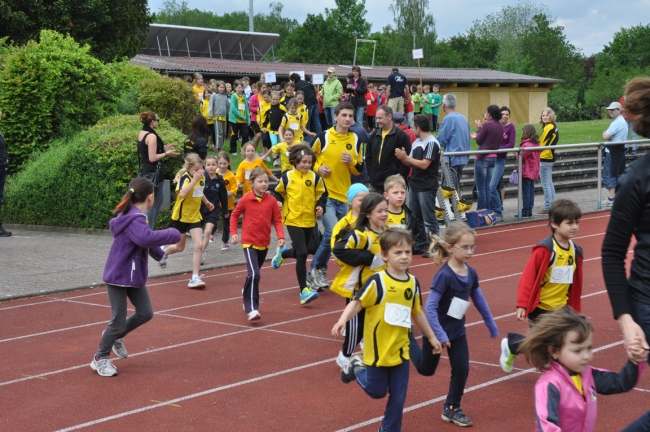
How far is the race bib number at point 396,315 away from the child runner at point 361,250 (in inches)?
54.2

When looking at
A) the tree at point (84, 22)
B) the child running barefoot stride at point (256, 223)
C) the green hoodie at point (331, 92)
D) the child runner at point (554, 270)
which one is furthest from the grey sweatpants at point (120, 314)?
the tree at point (84, 22)

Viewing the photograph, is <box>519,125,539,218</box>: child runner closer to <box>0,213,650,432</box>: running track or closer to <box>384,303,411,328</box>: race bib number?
<box>0,213,650,432</box>: running track

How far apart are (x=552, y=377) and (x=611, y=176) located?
15.1 m

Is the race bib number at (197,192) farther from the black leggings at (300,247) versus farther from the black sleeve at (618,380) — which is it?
the black sleeve at (618,380)

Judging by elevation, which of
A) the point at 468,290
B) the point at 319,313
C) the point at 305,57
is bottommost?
the point at 319,313

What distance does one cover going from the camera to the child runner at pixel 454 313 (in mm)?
5828

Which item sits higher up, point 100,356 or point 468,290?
point 468,290

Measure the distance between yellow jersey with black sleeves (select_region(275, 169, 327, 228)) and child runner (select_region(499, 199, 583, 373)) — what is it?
3.95 meters

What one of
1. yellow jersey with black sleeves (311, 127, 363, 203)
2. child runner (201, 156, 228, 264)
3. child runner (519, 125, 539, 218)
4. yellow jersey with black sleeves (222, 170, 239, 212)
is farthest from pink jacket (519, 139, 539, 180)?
yellow jersey with black sleeves (311, 127, 363, 203)

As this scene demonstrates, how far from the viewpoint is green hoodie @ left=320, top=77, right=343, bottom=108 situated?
23594 millimetres

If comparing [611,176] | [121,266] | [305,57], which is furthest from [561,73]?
[121,266]

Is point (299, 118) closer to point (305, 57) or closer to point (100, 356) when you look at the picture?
point (100, 356)

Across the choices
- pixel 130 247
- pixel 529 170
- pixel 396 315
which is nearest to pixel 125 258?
pixel 130 247

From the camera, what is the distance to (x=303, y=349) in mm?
8039
